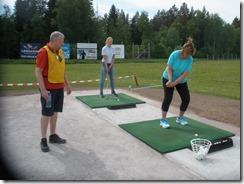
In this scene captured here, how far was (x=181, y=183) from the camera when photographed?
3135 mm

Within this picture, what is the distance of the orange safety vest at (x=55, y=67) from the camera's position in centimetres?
392

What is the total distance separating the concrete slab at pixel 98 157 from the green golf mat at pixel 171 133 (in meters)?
0.13

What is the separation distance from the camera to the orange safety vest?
3918mm

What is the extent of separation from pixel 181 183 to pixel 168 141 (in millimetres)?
1191

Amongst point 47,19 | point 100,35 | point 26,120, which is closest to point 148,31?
point 100,35

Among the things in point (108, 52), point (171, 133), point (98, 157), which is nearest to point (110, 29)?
point (108, 52)

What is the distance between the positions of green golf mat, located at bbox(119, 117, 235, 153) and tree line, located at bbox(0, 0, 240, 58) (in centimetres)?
2347

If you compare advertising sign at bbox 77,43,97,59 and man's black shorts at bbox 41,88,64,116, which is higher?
advertising sign at bbox 77,43,97,59

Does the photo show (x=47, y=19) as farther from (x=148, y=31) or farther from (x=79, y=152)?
(x=79, y=152)

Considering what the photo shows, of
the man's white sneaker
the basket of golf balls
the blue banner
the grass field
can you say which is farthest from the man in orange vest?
the blue banner

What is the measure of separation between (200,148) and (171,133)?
1047mm

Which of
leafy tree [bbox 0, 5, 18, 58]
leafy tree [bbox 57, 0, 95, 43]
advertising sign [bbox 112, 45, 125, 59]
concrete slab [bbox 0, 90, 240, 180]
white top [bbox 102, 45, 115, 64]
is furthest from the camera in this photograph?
advertising sign [bbox 112, 45, 125, 59]

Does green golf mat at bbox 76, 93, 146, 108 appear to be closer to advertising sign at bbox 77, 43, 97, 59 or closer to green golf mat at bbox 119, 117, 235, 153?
green golf mat at bbox 119, 117, 235, 153

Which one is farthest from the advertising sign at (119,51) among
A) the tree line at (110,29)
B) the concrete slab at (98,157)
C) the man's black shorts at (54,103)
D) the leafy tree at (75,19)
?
the man's black shorts at (54,103)
